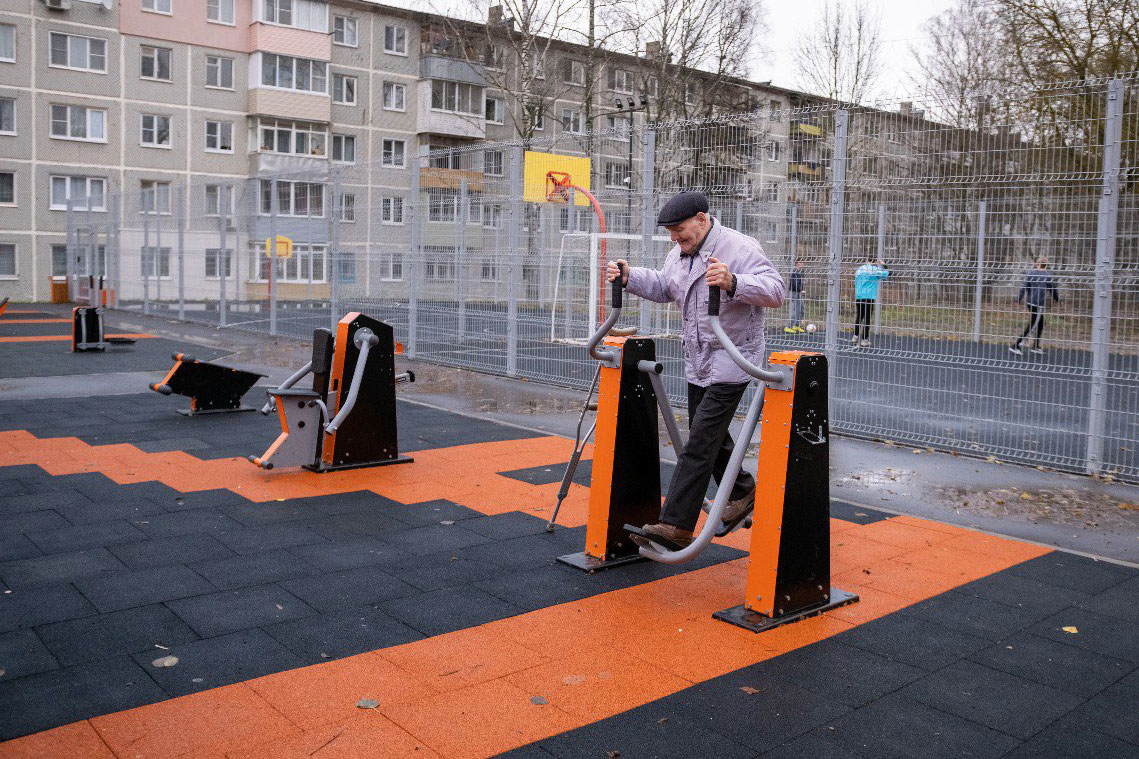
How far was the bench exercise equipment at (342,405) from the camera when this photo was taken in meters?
7.57

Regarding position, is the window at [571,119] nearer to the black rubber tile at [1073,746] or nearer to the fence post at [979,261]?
the fence post at [979,261]

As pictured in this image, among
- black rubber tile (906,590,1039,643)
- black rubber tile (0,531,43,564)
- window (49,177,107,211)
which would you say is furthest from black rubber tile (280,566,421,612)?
window (49,177,107,211)

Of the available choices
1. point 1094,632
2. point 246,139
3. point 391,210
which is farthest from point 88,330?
point 246,139

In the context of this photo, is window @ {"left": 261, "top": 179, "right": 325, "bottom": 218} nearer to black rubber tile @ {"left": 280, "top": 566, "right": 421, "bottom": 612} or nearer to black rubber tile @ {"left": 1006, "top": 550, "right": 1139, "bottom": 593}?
black rubber tile @ {"left": 280, "top": 566, "right": 421, "bottom": 612}

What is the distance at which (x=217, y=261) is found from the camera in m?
23.0

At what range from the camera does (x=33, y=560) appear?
5324mm

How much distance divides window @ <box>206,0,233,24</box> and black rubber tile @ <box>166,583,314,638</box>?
42.4m

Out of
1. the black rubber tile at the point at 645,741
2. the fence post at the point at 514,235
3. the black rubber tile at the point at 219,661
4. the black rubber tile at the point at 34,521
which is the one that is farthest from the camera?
the fence post at the point at 514,235

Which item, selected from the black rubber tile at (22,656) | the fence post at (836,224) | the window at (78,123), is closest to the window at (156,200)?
the window at (78,123)

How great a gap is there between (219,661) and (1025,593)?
3957mm

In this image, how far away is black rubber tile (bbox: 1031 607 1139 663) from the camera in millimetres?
4418

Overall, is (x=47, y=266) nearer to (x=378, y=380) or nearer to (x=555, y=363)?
(x=555, y=363)

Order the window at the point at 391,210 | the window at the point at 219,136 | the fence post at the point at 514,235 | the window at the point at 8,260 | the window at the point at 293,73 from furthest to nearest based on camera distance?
1. the window at the point at 293,73
2. the window at the point at 219,136
3. the window at the point at 8,260
4. the window at the point at 391,210
5. the fence post at the point at 514,235

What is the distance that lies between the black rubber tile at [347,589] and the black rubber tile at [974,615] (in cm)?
253
